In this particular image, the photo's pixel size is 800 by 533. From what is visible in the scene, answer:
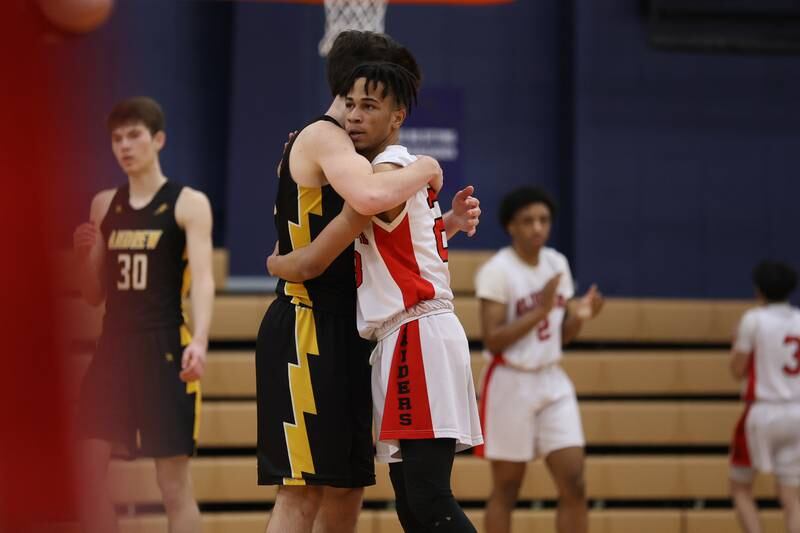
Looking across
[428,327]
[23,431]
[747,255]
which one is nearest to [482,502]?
[747,255]

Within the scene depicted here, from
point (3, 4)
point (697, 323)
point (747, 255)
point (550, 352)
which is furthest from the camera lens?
point (747, 255)

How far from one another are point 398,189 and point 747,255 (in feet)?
21.0

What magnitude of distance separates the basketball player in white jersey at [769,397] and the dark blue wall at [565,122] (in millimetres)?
2214

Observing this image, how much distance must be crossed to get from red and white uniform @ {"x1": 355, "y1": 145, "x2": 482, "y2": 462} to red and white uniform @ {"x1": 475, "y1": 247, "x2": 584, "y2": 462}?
2259mm

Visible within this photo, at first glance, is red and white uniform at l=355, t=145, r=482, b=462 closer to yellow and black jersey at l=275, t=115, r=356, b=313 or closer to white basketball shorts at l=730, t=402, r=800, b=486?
yellow and black jersey at l=275, t=115, r=356, b=313

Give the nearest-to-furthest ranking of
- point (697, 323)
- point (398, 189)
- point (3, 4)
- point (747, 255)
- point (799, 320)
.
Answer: point (3, 4)
point (398, 189)
point (799, 320)
point (697, 323)
point (747, 255)

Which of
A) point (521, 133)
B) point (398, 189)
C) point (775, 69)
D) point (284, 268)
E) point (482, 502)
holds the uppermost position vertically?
point (775, 69)

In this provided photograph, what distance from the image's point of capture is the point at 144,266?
4062 millimetres

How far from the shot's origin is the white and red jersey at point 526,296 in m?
5.16

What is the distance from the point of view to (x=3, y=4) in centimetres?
58

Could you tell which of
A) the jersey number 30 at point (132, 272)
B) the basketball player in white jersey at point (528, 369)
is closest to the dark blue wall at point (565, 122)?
the basketball player in white jersey at point (528, 369)

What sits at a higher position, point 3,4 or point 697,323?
point 3,4

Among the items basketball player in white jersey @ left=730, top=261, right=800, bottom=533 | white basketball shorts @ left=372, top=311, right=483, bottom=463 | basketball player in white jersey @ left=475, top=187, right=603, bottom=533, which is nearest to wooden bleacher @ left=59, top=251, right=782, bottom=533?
basketball player in white jersey @ left=730, top=261, right=800, bottom=533

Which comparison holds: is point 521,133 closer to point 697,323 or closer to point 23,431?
point 697,323
